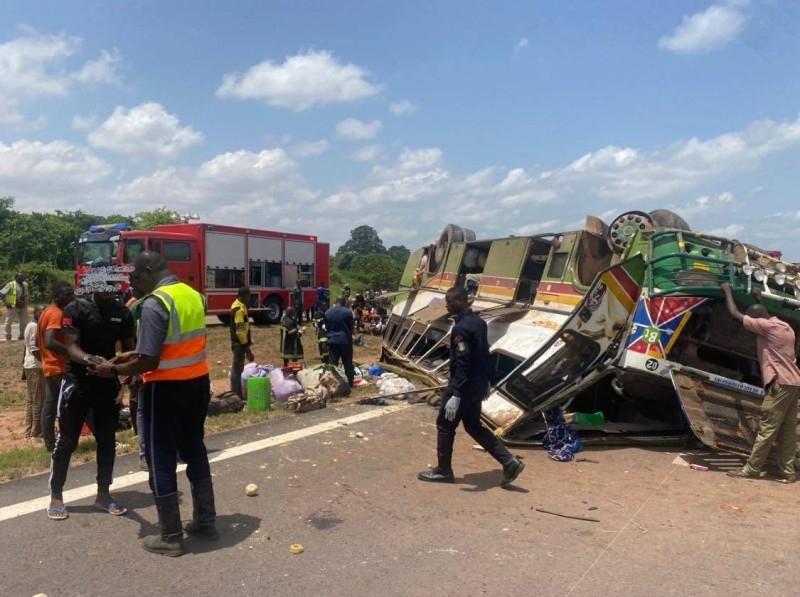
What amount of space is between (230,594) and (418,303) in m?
9.67

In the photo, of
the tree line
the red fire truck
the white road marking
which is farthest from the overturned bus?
the tree line

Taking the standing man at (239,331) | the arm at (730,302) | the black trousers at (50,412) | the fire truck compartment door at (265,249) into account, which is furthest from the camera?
the fire truck compartment door at (265,249)

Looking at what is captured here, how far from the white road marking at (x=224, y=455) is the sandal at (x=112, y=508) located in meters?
0.35

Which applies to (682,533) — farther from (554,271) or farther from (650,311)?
(554,271)

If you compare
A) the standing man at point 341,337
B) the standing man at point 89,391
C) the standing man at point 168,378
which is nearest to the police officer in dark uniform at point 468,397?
the standing man at point 168,378

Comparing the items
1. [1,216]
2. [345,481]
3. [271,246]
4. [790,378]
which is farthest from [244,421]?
[1,216]

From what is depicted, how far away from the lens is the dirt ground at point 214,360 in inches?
295

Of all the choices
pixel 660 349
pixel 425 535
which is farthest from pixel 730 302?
pixel 425 535

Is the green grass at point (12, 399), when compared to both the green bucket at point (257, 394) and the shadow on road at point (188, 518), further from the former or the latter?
the shadow on road at point (188, 518)

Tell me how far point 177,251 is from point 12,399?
8.52 m

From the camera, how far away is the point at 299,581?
337cm

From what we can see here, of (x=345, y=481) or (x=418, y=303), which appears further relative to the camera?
(x=418, y=303)

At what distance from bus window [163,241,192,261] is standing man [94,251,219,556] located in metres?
13.8

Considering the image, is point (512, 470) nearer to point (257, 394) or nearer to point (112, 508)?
point (112, 508)
